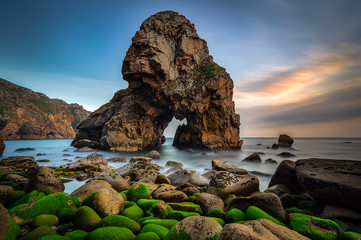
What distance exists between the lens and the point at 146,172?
709 centimetres

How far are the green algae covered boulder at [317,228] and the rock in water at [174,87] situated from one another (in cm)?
2220

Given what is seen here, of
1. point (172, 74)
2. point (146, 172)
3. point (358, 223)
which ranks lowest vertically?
point (146, 172)

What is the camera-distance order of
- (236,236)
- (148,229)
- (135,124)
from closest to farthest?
(236,236), (148,229), (135,124)

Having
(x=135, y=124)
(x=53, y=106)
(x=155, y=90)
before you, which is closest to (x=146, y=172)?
(x=155, y=90)

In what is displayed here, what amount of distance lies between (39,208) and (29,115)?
3940 inches

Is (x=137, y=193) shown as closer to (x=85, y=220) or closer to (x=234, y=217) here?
(x=85, y=220)

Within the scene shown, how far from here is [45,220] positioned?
246 centimetres

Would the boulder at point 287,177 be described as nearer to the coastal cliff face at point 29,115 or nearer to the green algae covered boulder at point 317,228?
the green algae covered boulder at point 317,228

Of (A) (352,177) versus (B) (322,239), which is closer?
(B) (322,239)

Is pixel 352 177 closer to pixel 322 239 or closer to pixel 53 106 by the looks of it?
pixel 322 239

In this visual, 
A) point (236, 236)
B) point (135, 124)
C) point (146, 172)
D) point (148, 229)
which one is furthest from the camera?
point (135, 124)

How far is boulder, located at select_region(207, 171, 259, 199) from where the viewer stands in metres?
4.56

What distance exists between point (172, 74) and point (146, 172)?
20.0 m

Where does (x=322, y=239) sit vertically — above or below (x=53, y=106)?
below
